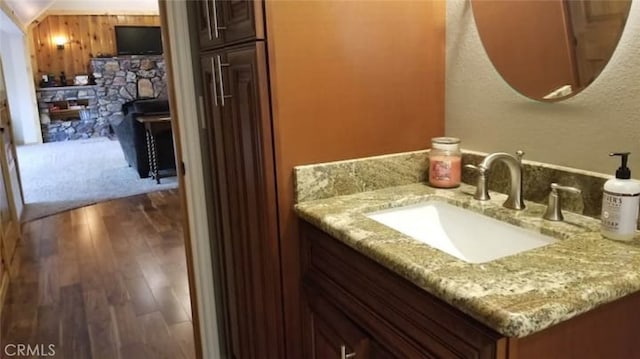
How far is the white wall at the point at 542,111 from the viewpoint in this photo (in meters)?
1.07

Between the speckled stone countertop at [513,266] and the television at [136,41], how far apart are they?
10.4 metres

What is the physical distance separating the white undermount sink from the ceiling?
792 centimetres

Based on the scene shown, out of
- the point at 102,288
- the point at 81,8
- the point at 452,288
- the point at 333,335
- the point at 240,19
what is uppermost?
the point at 81,8

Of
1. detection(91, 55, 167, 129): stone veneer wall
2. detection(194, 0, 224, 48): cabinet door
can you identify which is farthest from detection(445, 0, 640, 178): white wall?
detection(91, 55, 167, 129): stone veneer wall

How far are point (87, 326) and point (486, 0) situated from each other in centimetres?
244

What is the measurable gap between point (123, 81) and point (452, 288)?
10.8 metres

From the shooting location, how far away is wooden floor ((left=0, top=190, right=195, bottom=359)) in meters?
2.48

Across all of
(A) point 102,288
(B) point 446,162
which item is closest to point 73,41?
(A) point 102,288

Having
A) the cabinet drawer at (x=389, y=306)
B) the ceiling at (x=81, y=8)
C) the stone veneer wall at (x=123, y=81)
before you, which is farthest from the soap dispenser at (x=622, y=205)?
the stone veneer wall at (x=123, y=81)

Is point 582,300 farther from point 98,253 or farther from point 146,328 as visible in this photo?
point 98,253

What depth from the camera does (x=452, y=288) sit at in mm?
821

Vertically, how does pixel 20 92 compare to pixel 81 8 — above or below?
below

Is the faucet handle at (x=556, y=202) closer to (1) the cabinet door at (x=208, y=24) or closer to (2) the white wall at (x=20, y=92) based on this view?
(1) the cabinet door at (x=208, y=24)

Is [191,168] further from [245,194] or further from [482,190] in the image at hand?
[482,190]
